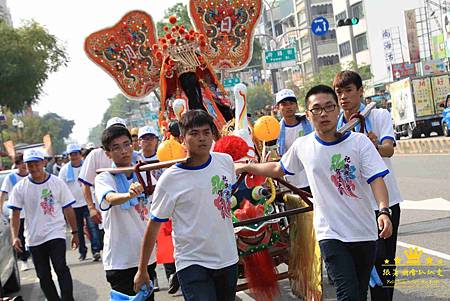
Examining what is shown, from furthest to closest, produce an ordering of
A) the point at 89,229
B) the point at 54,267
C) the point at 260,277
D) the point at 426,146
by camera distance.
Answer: the point at 426,146 < the point at 89,229 < the point at 54,267 < the point at 260,277

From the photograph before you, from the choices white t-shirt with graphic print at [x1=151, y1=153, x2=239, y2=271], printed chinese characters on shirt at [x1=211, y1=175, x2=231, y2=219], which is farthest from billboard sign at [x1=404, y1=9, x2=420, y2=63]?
white t-shirt with graphic print at [x1=151, y1=153, x2=239, y2=271]

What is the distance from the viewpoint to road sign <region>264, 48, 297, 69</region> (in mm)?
28500

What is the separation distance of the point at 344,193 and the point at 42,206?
374 cm

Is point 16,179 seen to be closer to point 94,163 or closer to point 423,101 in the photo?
point 94,163

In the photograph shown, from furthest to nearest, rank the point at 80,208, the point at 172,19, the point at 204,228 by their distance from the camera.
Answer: the point at 80,208 < the point at 172,19 < the point at 204,228

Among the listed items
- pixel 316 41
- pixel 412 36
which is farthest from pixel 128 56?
pixel 316 41

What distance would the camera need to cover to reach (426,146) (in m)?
→ 21.5

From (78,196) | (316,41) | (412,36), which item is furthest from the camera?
(316,41)

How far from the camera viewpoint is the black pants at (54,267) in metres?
6.75

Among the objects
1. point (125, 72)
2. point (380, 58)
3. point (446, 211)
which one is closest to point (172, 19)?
point (125, 72)

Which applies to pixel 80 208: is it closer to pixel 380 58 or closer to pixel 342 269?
pixel 342 269

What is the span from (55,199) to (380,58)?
47215 mm

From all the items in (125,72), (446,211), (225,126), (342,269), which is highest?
(125,72)

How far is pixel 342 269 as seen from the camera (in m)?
4.30
